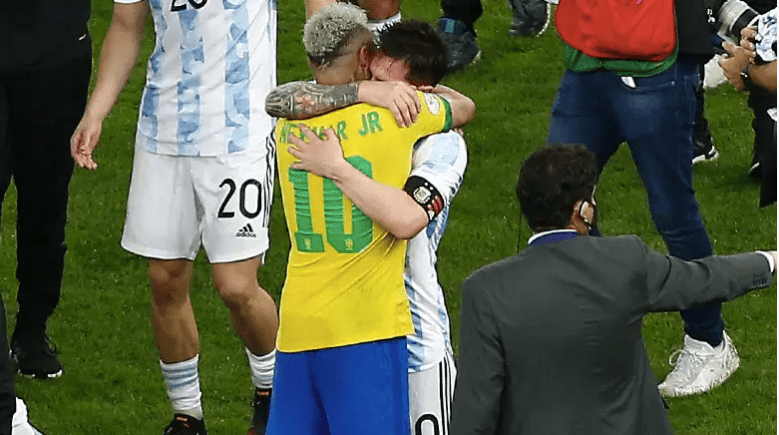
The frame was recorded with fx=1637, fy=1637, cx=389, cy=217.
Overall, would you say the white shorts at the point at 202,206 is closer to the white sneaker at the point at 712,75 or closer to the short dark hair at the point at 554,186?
the short dark hair at the point at 554,186

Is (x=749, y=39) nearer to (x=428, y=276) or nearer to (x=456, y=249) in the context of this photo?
(x=428, y=276)

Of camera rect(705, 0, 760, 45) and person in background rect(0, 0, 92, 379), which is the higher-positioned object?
camera rect(705, 0, 760, 45)

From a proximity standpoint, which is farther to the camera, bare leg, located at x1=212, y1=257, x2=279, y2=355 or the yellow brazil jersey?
bare leg, located at x1=212, y1=257, x2=279, y2=355

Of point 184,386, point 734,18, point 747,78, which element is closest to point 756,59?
point 747,78

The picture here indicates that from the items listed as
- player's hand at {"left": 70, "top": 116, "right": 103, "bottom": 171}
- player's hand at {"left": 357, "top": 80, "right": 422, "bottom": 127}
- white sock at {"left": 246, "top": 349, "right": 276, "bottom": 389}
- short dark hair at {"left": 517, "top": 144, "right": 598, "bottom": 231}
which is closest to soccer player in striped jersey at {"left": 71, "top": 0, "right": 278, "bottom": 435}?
player's hand at {"left": 70, "top": 116, "right": 103, "bottom": 171}

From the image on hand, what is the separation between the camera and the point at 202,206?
20.6ft

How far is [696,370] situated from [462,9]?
4.53 meters

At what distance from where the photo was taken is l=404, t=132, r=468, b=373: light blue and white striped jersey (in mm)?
5113

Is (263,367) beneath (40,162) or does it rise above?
beneath

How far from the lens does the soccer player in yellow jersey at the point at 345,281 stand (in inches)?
198

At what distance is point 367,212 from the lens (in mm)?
4965

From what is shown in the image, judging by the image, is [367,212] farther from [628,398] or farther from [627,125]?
[627,125]

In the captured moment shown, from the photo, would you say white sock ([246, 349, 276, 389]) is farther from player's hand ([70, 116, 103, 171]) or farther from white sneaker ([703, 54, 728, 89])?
white sneaker ([703, 54, 728, 89])

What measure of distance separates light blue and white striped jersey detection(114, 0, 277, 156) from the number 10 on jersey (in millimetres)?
1157
